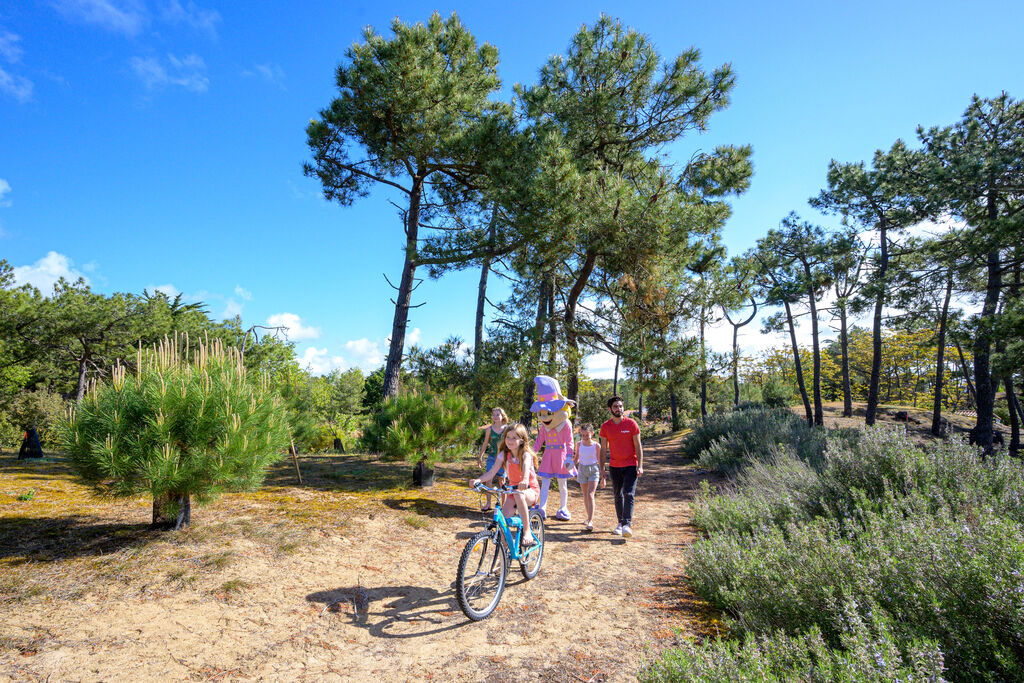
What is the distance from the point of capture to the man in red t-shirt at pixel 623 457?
246 inches

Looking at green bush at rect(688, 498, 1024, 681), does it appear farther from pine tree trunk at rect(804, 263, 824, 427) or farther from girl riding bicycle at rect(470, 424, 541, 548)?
pine tree trunk at rect(804, 263, 824, 427)

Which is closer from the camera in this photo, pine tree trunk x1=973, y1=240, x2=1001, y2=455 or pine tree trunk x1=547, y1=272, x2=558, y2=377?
pine tree trunk x1=547, y1=272, x2=558, y2=377

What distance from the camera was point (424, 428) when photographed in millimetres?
7809

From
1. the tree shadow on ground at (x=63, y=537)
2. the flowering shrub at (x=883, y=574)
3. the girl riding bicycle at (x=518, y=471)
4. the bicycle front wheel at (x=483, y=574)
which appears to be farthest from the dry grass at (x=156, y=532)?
the flowering shrub at (x=883, y=574)

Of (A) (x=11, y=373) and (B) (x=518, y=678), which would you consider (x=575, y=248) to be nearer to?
(B) (x=518, y=678)

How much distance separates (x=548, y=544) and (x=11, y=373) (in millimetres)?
30511

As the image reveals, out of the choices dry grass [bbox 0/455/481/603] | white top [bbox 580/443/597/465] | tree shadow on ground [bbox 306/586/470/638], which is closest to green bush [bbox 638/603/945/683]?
tree shadow on ground [bbox 306/586/470/638]

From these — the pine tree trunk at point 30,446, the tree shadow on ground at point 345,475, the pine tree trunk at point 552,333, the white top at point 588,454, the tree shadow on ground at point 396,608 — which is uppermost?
the pine tree trunk at point 552,333

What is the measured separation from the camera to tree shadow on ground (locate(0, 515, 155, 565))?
4.55 metres

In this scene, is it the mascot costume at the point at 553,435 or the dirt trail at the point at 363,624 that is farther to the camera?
the mascot costume at the point at 553,435

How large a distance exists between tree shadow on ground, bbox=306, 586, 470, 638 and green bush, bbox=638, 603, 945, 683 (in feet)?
6.54

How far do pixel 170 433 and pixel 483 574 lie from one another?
3.37 metres

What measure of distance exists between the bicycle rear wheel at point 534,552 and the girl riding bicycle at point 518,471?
21cm

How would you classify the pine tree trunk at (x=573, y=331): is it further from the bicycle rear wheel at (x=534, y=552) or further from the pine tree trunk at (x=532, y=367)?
the bicycle rear wheel at (x=534, y=552)
